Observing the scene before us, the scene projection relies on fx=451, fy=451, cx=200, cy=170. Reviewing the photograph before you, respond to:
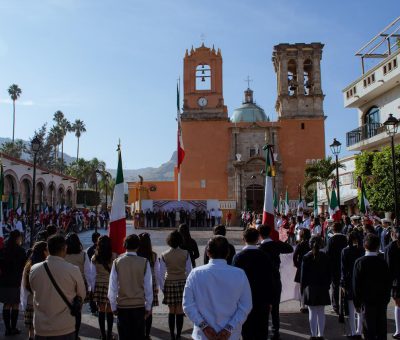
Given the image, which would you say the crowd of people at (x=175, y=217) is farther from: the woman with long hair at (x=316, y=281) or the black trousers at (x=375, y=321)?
the black trousers at (x=375, y=321)

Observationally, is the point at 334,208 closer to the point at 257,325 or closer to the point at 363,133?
the point at 363,133

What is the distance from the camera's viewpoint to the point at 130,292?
5352mm

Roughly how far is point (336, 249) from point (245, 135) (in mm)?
38283

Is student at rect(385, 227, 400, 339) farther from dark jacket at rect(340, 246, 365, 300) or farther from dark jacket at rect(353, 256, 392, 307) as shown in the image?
dark jacket at rect(353, 256, 392, 307)

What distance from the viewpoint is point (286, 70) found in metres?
43.9

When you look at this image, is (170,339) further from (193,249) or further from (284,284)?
(284,284)

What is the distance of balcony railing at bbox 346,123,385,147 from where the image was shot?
982 inches

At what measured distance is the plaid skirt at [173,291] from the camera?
6.55 meters

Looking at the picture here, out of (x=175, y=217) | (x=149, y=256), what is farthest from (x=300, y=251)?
(x=175, y=217)

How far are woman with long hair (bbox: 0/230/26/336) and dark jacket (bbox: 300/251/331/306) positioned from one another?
4.43 meters

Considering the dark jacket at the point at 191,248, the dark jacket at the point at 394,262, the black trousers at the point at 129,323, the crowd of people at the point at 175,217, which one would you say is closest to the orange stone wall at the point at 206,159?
the crowd of people at the point at 175,217

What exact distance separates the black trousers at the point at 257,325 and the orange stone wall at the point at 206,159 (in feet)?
129

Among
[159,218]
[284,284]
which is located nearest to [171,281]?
[284,284]

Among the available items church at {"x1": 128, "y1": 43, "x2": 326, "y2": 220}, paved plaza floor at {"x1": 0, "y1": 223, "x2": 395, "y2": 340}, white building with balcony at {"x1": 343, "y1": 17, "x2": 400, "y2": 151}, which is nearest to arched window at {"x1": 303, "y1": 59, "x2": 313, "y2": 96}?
church at {"x1": 128, "y1": 43, "x2": 326, "y2": 220}
